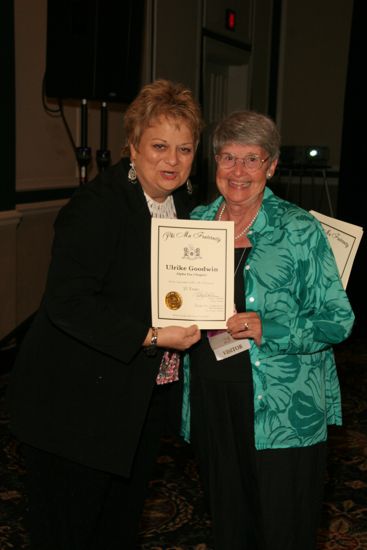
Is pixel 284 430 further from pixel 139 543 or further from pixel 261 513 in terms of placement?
pixel 139 543

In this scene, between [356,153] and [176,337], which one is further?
[356,153]

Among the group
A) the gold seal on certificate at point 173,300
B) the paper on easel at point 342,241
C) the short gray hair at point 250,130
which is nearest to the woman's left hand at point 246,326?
the gold seal on certificate at point 173,300

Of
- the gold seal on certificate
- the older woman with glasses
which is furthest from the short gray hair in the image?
the gold seal on certificate

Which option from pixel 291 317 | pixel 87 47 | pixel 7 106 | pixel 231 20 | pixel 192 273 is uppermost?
pixel 231 20

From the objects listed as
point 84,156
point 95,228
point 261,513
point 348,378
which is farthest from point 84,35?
point 261,513

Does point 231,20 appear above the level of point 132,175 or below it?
above

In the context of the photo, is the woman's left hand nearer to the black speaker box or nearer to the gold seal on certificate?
the gold seal on certificate

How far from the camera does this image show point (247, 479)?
1953mm

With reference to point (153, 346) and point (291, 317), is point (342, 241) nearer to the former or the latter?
point (291, 317)

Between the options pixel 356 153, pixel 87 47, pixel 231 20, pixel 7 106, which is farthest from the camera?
pixel 231 20

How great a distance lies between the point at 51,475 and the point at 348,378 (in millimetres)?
3199

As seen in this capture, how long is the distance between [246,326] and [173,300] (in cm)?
19

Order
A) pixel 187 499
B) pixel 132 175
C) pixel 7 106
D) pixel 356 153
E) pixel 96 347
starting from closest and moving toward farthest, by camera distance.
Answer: pixel 96 347 → pixel 132 175 → pixel 187 499 → pixel 7 106 → pixel 356 153

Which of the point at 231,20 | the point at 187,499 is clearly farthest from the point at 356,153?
the point at 187,499
